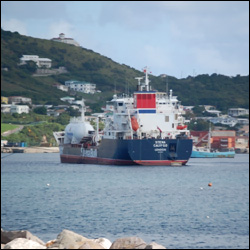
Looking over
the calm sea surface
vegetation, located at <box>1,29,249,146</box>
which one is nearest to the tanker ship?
the calm sea surface

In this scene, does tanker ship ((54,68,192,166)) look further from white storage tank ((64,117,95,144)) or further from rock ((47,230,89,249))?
rock ((47,230,89,249))

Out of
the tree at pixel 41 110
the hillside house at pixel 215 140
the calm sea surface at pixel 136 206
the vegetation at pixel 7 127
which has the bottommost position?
the calm sea surface at pixel 136 206

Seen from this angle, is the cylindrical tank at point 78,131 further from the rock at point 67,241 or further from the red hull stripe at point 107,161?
the rock at point 67,241

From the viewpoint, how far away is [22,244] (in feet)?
52.2

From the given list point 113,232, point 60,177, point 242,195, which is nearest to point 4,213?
point 113,232

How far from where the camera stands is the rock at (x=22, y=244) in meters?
15.7

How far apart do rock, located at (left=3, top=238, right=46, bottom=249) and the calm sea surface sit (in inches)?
416

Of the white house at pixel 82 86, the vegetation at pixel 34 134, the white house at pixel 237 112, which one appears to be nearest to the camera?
the vegetation at pixel 34 134

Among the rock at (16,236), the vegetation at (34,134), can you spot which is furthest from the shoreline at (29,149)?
the rock at (16,236)

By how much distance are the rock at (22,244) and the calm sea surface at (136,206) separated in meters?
10.6

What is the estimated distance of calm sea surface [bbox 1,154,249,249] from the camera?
29281 millimetres

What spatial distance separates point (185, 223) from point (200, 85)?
16859 centimetres

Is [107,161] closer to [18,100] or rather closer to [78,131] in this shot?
[78,131]

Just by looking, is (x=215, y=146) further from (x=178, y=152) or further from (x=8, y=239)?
(x=8, y=239)
